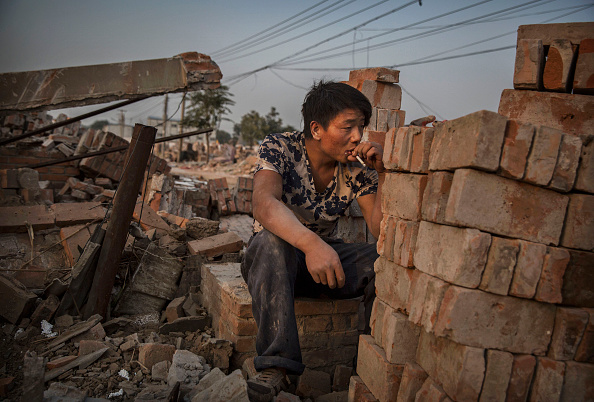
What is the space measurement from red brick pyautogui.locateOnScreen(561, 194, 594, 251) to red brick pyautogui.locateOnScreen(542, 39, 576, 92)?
751 millimetres

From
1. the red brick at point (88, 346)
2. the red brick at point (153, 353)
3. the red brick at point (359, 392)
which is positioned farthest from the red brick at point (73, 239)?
the red brick at point (359, 392)

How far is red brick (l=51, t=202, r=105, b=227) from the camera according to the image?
4.63 metres

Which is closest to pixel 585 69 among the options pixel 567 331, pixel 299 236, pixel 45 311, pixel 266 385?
pixel 567 331

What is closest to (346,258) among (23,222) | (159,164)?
(23,222)

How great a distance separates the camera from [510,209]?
63.2 inches

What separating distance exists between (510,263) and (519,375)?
0.45m

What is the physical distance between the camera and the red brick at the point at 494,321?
5.19 feet

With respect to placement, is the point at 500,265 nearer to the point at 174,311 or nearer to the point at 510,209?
the point at 510,209

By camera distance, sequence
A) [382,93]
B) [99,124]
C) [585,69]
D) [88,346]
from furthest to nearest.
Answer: [99,124], [382,93], [88,346], [585,69]

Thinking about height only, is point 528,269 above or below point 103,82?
below

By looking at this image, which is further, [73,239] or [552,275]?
[73,239]

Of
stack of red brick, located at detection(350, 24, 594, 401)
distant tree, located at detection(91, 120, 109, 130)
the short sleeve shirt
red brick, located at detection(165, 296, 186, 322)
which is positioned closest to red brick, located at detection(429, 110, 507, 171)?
stack of red brick, located at detection(350, 24, 594, 401)

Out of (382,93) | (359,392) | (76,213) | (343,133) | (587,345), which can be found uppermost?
(382,93)

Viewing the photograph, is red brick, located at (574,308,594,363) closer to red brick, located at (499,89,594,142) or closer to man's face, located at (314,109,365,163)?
red brick, located at (499,89,594,142)
